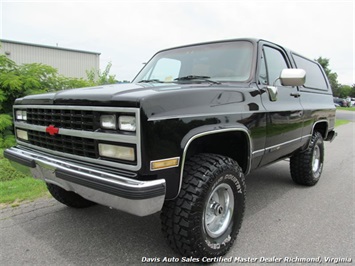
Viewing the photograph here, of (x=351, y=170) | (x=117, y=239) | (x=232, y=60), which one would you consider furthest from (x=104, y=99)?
(x=351, y=170)

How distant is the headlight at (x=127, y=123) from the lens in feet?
6.64

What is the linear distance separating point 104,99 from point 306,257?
7.03 feet

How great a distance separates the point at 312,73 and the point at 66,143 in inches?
163

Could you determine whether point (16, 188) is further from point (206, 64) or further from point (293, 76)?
point (293, 76)

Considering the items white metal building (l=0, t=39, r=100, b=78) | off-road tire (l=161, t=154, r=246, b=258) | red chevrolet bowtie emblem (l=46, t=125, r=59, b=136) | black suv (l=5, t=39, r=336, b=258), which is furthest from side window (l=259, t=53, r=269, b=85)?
white metal building (l=0, t=39, r=100, b=78)

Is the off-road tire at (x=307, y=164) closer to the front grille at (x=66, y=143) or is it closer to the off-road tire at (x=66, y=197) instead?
the off-road tire at (x=66, y=197)

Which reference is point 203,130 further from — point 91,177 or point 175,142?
point 91,177

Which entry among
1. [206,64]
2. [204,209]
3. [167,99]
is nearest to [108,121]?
[167,99]

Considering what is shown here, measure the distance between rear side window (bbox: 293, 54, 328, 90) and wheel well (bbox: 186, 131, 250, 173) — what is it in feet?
6.82

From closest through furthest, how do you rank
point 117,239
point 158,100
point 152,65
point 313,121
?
point 158,100 < point 117,239 < point 152,65 < point 313,121

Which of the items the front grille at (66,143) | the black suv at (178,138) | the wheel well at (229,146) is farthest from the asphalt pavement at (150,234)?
the front grille at (66,143)

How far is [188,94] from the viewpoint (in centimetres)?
232

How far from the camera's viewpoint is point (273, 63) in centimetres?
365

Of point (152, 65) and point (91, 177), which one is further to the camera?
point (152, 65)
